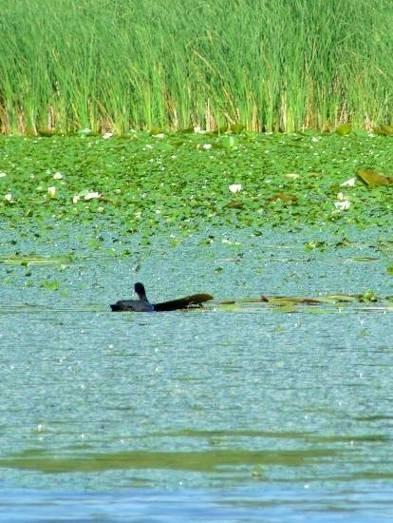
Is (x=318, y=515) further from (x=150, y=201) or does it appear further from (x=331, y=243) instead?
(x=150, y=201)

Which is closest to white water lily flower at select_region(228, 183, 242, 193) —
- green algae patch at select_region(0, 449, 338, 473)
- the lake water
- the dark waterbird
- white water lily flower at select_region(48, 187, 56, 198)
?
white water lily flower at select_region(48, 187, 56, 198)

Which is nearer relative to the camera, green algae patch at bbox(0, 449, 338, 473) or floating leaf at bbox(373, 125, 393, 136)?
green algae patch at bbox(0, 449, 338, 473)

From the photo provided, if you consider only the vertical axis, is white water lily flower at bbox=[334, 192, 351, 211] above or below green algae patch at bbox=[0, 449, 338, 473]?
below

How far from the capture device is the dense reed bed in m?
12.6

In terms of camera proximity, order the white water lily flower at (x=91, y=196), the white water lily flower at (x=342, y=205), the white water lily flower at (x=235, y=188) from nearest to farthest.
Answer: the white water lily flower at (x=342, y=205)
the white water lily flower at (x=91, y=196)
the white water lily flower at (x=235, y=188)

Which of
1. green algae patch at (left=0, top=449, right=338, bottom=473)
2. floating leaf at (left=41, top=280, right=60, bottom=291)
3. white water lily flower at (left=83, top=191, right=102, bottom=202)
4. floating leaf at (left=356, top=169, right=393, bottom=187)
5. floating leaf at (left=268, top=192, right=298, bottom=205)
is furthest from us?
floating leaf at (left=356, top=169, right=393, bottom=187)

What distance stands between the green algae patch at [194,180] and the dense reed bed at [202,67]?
1.71 feet

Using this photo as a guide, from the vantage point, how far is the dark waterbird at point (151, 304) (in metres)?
5.76

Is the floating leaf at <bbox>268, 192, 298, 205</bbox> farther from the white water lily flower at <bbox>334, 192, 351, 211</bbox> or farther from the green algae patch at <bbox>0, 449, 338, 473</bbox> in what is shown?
the green algae patch at <bbox>0, 449, 338, 473</bbox>

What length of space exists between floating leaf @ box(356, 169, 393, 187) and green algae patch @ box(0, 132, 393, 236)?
22 millimetres

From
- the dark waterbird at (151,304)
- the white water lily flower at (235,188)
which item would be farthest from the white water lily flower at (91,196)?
the dark waterbird at (151,304)

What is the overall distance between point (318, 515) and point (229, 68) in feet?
32.1

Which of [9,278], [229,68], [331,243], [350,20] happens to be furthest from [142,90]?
[9,278]

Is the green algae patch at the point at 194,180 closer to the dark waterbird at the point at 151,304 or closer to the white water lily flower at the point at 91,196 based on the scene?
the white water lily flower at the point at 91,196
